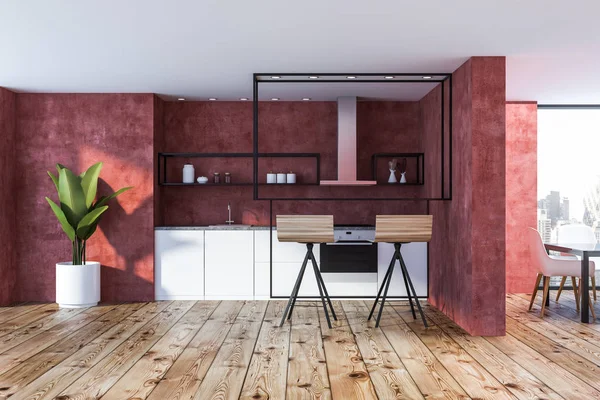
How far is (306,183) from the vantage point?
7070 mm

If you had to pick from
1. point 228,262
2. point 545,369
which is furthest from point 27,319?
point 545,369

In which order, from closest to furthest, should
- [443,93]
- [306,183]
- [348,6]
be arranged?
[348,6], [443,93], [306,183]

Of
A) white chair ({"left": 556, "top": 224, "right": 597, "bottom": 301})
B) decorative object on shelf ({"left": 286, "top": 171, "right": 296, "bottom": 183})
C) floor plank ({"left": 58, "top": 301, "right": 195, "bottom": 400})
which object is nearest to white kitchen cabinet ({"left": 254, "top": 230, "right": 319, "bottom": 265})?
decorative object on shelf ({"left": 286, "top": 171, "right": 296, "bottom": 183})

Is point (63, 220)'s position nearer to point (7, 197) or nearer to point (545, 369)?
point (7, 197)

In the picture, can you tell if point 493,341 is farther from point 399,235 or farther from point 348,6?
point 348,6

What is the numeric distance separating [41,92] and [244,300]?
331 centimetres

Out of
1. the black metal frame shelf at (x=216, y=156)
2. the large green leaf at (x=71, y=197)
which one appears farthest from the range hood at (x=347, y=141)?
the large green leaf at (x=71, y=197)

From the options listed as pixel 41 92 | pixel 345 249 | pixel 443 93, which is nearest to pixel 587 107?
pixel 443 93

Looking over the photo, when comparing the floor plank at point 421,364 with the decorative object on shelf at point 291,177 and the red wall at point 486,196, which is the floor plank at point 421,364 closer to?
the red wall at point 486,196

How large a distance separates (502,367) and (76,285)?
4367 mm

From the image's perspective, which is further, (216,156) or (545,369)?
(216,156)

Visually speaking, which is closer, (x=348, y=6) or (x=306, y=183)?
(x=348, y=6)

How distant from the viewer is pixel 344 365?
394 cm

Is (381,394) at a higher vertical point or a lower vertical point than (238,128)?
lower
